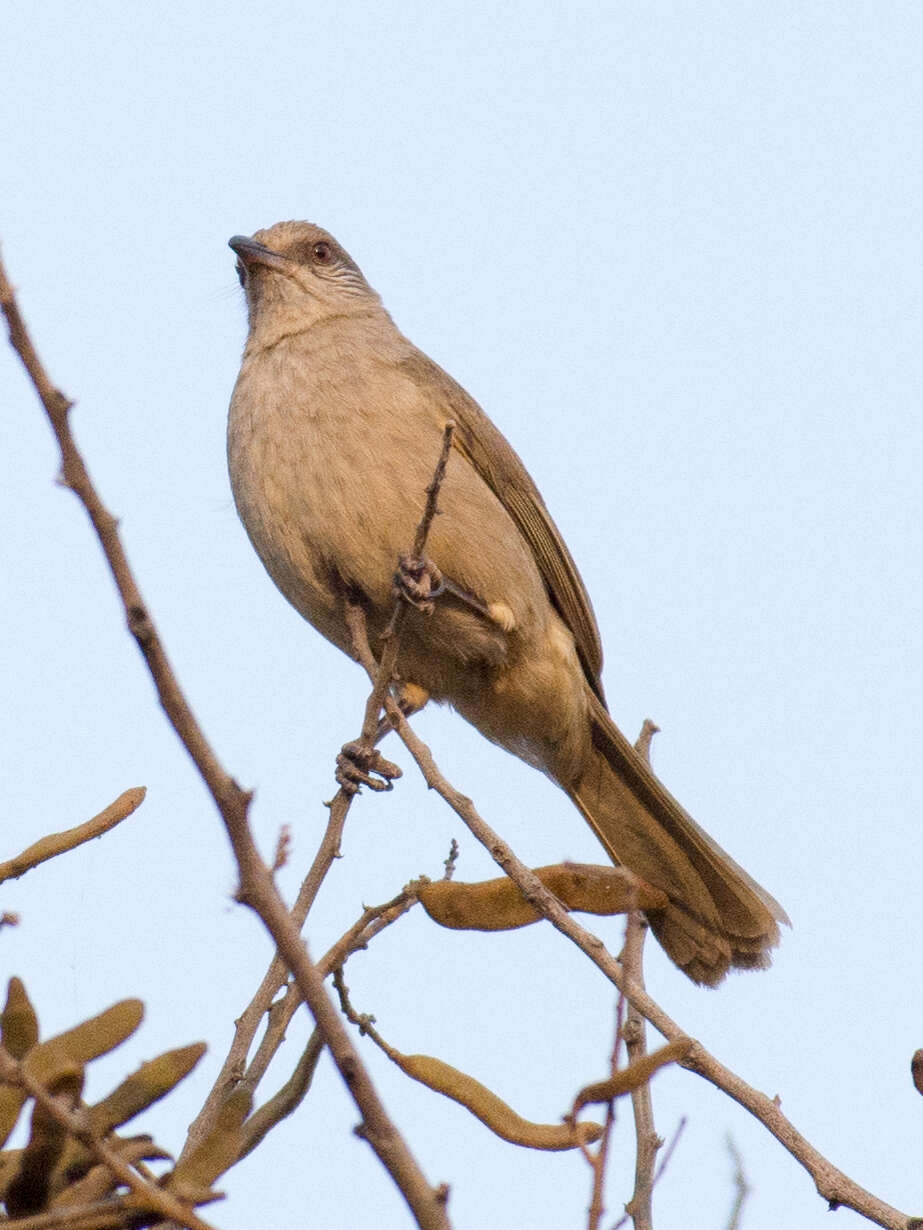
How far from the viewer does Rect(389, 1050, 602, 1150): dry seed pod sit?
7.65ft

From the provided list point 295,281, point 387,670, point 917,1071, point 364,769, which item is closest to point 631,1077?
point 917,1071

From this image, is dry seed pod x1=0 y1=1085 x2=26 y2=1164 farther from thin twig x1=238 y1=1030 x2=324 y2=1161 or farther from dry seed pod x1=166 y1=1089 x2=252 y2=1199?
thin twig x1=238 y1=1030 x2=324 y2=1161

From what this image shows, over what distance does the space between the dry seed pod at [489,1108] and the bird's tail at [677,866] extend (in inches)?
108

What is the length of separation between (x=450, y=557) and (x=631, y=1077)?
360 cm

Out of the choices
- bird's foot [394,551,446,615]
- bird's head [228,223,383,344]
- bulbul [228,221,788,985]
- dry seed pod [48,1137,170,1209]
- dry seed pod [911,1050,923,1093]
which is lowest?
dry seed pod [48,1137,170,1209]

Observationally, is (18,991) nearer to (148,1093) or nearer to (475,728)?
(148,1093)

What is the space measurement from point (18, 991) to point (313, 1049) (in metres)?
0.56

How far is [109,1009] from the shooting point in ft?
6.75

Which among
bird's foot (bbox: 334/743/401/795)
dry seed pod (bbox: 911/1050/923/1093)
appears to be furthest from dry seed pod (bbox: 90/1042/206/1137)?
bird's foot (bbox: 334/743/401/795)

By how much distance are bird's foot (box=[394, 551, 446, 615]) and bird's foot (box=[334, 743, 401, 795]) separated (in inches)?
17.5

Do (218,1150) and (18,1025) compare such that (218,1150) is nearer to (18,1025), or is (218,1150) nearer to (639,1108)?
(18,1025)

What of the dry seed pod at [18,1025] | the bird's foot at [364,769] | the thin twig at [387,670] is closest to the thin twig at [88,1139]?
the dry seed pod at [18,1025]

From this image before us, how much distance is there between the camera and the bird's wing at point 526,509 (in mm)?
6039

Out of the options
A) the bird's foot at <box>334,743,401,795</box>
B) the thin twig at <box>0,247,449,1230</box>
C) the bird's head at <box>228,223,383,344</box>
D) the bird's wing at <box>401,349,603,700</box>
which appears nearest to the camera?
the thin twig at <box>0,247,449,1230</box>
